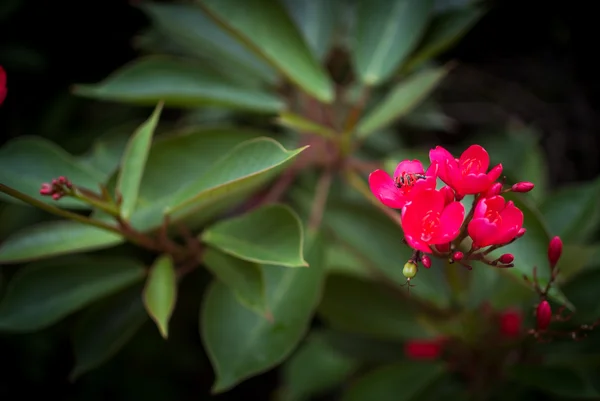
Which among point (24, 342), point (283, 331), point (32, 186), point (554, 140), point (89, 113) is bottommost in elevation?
point (554, 140)

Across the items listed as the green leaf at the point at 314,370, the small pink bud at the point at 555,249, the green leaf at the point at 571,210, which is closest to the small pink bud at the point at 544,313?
the small pink bud at the point at 555,249

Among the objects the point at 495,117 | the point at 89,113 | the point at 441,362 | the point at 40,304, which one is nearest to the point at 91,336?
the point at 40,304

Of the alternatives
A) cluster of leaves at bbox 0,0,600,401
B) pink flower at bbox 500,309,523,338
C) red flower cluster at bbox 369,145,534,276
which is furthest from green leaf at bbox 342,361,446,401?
red flower cluster at bbox 369,145,534,276

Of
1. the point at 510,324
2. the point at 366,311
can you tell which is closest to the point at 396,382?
the point at 366,311

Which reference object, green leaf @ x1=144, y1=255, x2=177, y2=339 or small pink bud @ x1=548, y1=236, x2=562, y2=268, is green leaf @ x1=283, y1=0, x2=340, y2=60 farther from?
small pink bud @ x1=548, y1=236, x2=562, y2=268

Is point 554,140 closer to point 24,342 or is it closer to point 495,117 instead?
point 495,117
